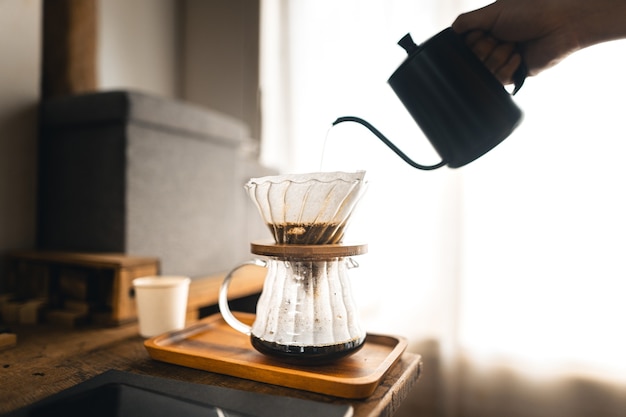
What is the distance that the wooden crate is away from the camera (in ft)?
3.04

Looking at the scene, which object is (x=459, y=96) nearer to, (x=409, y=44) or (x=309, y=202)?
(x=409, y=44)

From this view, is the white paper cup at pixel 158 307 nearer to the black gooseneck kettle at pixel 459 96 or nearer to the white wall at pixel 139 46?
the black gooseneck kettle at pixel 459 96

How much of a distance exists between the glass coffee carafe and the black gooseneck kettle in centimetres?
12

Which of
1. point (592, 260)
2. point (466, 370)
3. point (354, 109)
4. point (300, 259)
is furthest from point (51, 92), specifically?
point (592, 260)

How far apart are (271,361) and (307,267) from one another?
15cm

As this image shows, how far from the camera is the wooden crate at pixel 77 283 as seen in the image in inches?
36.5

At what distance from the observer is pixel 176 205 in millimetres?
1201

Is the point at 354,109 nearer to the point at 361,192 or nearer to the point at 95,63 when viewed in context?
the point at 95,63

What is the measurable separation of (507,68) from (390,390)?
52 centimetres

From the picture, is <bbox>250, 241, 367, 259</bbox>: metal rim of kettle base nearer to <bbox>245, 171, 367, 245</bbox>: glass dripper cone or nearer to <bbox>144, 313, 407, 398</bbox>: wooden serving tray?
<bbox>245, 171, 367, 245</bbox>: glass dripper cone

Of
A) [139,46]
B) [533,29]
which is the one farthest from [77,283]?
[139,46]

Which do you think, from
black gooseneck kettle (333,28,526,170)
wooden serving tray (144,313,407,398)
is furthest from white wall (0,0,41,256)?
black gooseneck kettle (333,28,526,170)

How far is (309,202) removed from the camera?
0.61 metres

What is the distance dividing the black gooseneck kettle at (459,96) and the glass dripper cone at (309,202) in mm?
91
